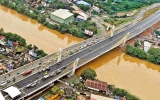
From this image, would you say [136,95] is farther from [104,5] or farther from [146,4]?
[146,4]

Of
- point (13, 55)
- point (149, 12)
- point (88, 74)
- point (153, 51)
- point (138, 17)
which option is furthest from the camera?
point (149, 12)

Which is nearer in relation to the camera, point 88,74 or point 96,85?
point 96,85

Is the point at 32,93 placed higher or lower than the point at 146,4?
lower

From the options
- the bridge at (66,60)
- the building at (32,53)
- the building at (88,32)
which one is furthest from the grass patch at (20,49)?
the building at (88,32)

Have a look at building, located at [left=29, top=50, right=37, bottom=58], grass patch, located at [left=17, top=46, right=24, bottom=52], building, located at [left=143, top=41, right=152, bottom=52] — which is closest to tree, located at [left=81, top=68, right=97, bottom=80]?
building, located at [left=29, top=50, right=37, bottom=58]

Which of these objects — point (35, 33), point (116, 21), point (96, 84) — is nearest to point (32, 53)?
point (35, 33)

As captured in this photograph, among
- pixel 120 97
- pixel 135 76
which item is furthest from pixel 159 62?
pixel 120 97

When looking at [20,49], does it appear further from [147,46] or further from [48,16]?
A: [147,46]
